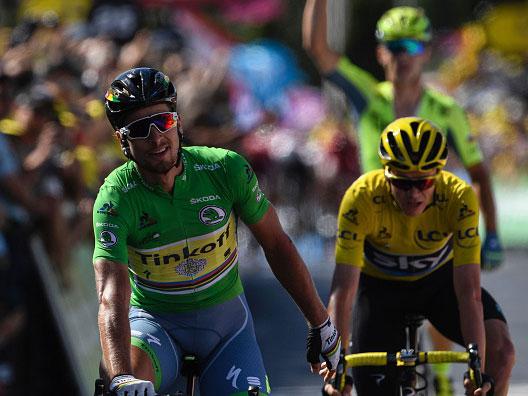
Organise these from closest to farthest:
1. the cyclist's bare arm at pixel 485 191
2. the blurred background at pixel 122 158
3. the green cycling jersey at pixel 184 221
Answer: the green cycling jersey at pixel 184 221
the cyclist's bare arm at pixel 485 191
the blurred background at pixel 122 158

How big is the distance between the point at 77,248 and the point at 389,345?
3591 mm

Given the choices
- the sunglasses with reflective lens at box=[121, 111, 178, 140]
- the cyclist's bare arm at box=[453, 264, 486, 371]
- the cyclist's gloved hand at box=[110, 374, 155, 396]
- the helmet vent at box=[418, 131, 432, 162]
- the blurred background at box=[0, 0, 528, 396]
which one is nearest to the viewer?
the cyclist's gloved hand at box=[110, 374, 155, 396]

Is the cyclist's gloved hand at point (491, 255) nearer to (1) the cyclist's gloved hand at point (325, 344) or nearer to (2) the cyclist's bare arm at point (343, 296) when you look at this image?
(2) the cyclist's bare arm at point (343, 296)

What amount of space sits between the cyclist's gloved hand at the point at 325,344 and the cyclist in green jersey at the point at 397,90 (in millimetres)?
2606

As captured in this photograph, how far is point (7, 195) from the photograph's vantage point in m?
8.84

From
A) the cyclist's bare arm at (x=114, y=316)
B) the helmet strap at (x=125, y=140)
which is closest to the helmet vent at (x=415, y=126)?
the helmet strap at (x=125, y=140)

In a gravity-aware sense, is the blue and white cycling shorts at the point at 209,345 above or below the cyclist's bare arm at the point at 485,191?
above

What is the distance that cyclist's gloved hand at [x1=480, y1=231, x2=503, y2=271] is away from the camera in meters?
8.20

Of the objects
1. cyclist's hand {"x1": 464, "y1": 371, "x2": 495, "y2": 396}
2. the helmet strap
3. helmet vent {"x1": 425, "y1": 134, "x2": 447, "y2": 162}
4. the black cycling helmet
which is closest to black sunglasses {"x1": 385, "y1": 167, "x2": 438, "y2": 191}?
helmet vent {"x1": 425, "y1": 134, "x2": 447, "y2": 162}

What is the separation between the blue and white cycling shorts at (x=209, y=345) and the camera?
18.7 ft

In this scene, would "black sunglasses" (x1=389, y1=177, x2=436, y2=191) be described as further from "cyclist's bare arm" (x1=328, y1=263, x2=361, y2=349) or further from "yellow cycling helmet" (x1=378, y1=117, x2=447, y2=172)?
"cyclist's bare arm" (x1=328, y1=263, x2=361, y2=349)

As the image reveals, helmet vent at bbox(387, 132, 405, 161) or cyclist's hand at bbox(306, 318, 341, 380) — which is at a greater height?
helmet vent at bbox(387, 132, 405, 161)

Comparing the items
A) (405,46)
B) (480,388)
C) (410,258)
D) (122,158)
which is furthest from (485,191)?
(122,158)

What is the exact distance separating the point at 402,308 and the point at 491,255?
1.28m
